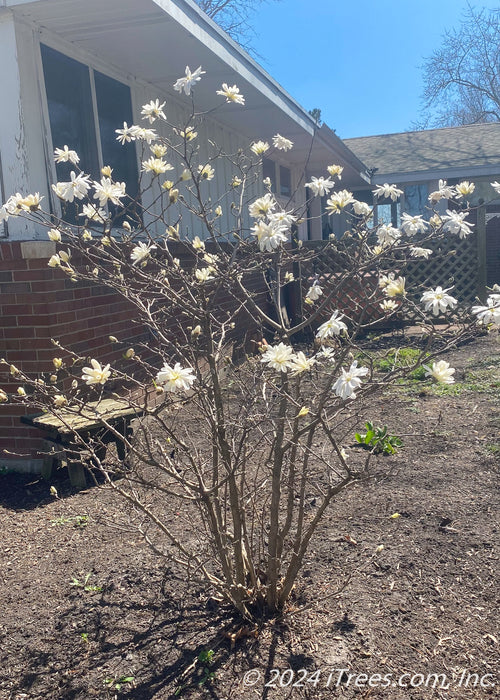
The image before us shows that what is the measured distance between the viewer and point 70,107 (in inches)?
188

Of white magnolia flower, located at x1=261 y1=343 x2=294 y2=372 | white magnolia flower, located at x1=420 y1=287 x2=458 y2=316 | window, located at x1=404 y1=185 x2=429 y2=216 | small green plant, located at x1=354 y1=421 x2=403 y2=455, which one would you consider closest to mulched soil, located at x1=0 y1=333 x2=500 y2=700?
small green plant, located at x1=354 y1=421 x2=403 y2=455

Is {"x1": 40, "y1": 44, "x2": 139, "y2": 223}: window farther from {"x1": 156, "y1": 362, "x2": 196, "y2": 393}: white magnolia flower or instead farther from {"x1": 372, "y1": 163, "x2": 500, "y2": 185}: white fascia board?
{"x1": 372, "y1": 163, "x2": 500, "y2": 185}: white fascia board

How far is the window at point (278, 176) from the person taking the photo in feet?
35.3

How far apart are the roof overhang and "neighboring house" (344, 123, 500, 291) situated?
25.0ft

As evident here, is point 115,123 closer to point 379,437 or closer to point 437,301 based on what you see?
point 379,437

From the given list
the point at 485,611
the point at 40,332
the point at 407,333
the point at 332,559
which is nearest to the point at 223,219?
the point at 407,333

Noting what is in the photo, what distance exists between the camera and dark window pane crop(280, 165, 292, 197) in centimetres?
1202

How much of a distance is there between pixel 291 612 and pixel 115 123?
4.57 meters

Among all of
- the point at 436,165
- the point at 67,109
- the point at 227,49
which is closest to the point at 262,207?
the point at 67,109

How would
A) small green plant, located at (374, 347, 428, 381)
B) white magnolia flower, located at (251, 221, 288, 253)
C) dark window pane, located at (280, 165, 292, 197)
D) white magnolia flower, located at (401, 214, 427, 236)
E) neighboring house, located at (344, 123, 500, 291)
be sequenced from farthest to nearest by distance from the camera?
neighboring house, located at (344, 123, 500, 291), dark window pane, located at (280, 165, 292, 197), small green plant, located at (374, 347, 428, 381), white magnolia flower, located at (401, 214, 427, 236), white magnolia flower, located at (251, 221, 288, 253)

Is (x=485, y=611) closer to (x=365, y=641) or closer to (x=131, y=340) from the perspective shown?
(x=365, y=641)

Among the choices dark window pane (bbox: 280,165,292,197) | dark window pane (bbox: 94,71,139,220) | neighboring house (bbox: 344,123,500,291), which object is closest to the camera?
dark window pane (bbox: 94,71,139,220)

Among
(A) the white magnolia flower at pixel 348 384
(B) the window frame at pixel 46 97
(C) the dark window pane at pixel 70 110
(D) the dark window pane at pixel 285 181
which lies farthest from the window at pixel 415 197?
(A) the white magnolia flower at pixel 348 384

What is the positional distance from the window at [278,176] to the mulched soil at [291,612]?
26.1 ft
